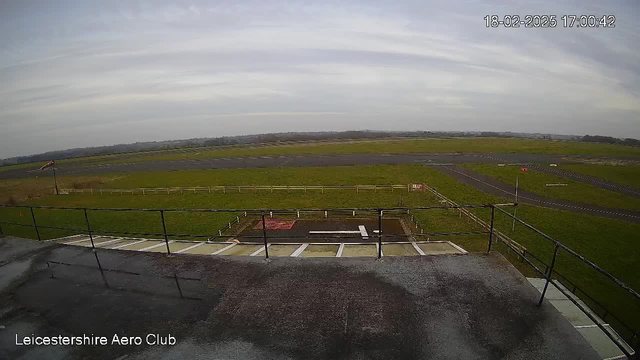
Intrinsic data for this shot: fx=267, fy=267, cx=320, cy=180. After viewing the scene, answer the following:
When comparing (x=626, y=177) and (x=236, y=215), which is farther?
(x=626, y=177)

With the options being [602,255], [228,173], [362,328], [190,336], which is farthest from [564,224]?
[228,173]

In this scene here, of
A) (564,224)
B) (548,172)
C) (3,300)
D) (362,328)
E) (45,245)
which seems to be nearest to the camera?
(362,328)

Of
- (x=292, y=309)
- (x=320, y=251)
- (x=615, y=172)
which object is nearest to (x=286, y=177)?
(x=320, y=251)

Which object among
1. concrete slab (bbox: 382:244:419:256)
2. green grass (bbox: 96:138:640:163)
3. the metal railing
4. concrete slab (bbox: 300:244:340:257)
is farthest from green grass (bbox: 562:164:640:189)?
concrete slab (bbox: 300:244:340:257)

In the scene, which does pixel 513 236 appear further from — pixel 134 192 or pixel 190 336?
pixel 134 192

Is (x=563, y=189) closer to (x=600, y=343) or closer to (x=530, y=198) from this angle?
(x=530, y=198)

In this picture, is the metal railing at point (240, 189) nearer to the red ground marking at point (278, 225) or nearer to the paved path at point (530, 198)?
the paved path at point (530, 198)

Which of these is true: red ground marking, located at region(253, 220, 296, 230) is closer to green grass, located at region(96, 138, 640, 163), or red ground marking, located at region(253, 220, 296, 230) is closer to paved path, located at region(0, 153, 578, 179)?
paved path, located at region(0, 153, 578, 179)
